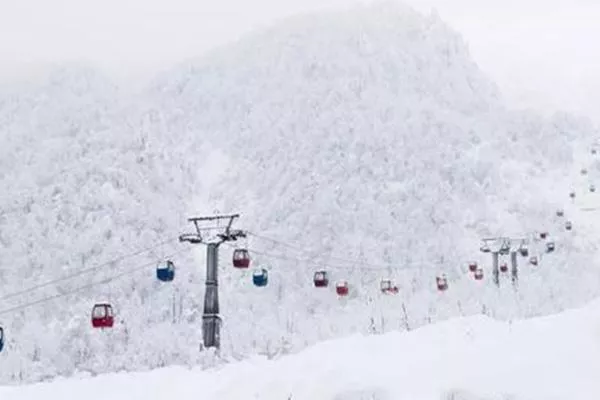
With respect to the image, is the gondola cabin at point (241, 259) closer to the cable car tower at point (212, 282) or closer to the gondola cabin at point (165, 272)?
the cable car tower at point (212, 282)

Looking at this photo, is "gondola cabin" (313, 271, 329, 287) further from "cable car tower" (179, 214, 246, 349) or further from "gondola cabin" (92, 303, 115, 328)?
"gondola cabin" (92, 303, 115, 328)

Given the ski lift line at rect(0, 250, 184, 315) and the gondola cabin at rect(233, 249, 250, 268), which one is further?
the ski lift line at rect(0, 250, 184, 315)

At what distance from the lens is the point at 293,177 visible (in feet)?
373

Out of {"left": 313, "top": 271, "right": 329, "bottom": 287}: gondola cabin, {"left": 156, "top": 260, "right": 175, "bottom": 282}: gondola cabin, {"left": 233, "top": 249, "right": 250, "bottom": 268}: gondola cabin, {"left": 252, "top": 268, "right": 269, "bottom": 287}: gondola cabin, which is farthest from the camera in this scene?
{"left": 313, "top": 271, "right": 329, "bottom": 287}: gondola cabin

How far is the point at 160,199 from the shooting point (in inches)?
4648

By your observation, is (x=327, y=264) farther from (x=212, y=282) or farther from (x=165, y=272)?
(x=212, y=282)

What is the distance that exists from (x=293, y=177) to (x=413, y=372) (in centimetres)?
10543

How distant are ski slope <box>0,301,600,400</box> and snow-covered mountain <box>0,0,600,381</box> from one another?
1563 inches

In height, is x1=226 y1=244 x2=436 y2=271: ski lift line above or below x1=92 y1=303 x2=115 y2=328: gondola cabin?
above

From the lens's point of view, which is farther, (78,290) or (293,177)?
(293,177)

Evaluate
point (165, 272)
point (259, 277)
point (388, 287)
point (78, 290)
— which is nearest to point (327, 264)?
point (78, 290)

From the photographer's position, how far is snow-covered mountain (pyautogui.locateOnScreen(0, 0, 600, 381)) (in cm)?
8462

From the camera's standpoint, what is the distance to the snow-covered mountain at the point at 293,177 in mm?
84625

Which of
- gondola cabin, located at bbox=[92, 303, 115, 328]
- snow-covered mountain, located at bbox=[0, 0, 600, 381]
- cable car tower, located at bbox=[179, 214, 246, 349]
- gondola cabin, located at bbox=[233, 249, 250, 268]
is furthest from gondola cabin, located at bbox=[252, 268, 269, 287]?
snow-covered mountain, located at bbox=[0, 0, 600, 381]
